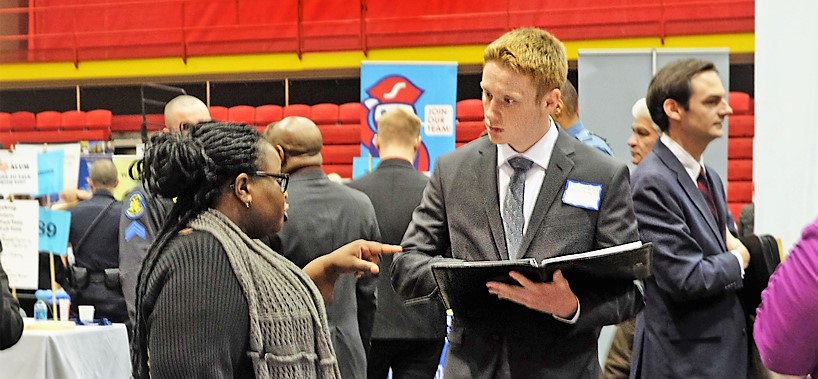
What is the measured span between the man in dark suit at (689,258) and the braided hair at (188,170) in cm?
142

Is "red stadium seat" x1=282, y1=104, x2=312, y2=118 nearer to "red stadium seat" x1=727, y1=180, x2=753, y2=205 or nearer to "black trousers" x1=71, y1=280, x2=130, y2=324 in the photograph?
"red stadium seat" x1=727, y1=180, x2=753, y2=205

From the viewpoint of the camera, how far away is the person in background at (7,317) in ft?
7.82

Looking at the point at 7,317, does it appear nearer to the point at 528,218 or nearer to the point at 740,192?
the point at 528,218

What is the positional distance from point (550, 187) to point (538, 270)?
0.29 meters

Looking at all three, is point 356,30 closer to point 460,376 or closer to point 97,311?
point 97,311

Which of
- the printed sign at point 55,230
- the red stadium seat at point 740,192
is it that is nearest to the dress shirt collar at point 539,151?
the printed sign at point 55,230

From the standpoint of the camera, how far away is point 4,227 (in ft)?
16.7

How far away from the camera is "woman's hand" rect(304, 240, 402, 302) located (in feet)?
7.58

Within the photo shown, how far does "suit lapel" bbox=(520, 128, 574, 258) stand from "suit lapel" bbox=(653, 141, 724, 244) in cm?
89

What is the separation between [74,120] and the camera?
13.9 meters

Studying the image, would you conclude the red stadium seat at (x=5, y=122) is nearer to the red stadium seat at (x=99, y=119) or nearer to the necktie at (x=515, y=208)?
the red stadium seat at (x=99, y=119)

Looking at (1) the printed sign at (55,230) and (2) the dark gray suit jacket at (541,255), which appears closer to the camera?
(2) the dark gray suit jacket at (541,255)

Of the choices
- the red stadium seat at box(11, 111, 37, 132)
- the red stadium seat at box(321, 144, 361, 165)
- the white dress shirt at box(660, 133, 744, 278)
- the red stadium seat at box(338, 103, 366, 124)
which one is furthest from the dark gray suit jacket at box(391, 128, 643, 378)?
the red stadium seat at box(11, 111, 37, 132)

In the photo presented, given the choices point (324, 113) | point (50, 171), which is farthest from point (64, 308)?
point (324, 113)
